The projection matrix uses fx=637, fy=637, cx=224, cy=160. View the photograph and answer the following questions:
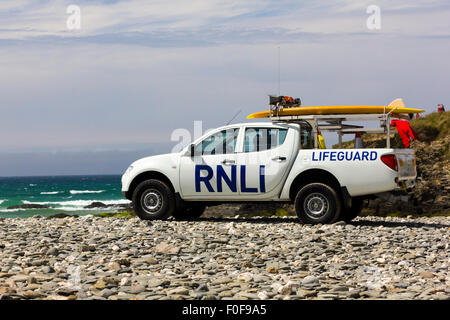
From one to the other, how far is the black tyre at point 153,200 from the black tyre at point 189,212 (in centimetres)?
27

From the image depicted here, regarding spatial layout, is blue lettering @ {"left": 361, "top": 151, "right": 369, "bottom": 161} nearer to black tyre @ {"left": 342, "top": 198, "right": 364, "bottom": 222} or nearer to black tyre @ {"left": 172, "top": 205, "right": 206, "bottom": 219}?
black tyre @ {"left": 342, "top": 198, "right": 364, "bottom": 222}

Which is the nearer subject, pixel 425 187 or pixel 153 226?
pixel 153 226

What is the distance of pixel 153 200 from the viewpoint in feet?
43.6

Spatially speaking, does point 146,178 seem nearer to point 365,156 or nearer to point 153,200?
point 153,200

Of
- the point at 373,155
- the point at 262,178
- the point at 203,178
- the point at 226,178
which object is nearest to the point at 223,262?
the point at 262,178

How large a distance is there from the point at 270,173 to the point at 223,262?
4.06 metres

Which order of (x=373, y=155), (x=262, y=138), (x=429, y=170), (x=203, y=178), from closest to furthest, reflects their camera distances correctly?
1. (x=373, y=155)
2. (x=262, y=138)
3. (x=203, y=178)
4. (x=429, y=170)

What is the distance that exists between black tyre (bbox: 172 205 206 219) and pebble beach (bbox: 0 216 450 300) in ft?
3.03

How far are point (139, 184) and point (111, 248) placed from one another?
3930 mm

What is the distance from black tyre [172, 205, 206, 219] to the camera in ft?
44.0

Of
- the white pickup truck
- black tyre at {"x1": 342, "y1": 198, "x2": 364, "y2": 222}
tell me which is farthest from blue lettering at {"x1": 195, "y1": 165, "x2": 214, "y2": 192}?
black tyre at {"x1": 342, "y1": 198, "x2": 364, "y2": 222}
